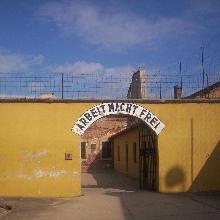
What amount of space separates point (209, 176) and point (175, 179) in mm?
1449

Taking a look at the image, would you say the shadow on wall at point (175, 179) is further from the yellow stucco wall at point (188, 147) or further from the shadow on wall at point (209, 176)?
the shadow on wall at point (209, 176)

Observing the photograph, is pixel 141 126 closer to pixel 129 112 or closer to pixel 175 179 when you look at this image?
pixel 129 112

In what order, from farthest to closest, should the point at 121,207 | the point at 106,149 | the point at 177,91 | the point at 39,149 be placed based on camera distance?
the point at 106,149 → the point at 177,91 → the point at 39,149 → the point at 121,207

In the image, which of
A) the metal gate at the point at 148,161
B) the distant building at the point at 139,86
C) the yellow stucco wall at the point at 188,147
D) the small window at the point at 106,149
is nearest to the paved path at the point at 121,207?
the yellow stucco wall at the point at 188,147

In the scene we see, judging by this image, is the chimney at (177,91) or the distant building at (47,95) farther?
the chimney at (177,91)

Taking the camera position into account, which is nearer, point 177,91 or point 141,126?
point 177,91

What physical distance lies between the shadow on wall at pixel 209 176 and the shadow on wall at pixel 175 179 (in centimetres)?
45

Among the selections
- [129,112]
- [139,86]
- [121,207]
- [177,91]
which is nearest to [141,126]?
[177,91]

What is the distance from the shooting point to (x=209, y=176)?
1680 cm

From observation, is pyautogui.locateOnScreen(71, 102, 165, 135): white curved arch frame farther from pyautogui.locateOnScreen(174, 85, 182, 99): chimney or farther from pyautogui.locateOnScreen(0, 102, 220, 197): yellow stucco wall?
pyautogui.locateOnScreen(174, 85, 182, 99): chimney

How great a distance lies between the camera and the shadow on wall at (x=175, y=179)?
1662 centimetres

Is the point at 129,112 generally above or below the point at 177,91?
below


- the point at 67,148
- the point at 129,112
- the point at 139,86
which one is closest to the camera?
the point at 67,148

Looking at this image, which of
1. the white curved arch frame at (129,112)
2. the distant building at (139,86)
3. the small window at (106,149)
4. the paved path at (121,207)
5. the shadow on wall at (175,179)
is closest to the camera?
the paved path at (121,207)
